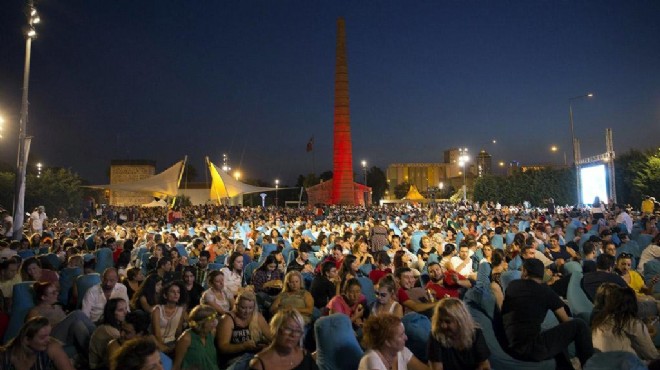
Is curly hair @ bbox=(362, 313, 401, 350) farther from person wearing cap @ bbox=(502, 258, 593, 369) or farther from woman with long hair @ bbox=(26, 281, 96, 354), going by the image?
woman with long hair @ bbox=(26, 281, 96, 354)

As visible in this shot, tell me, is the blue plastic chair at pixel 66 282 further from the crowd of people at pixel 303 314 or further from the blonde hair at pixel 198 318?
the blonde hair at pixel 198 318

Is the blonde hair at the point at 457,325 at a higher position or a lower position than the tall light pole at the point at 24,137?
lower

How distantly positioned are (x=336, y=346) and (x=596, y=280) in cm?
380

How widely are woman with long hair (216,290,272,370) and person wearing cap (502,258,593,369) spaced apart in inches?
93.9

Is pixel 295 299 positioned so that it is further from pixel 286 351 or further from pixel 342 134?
pixel 342 134

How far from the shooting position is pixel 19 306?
5.76 metres

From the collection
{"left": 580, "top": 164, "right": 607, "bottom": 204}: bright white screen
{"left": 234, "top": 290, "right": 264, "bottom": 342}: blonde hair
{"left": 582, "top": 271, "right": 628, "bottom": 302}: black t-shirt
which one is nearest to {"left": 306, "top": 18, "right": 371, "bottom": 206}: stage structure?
{"left": 580, "top": 164, "right": 607, "bottom": 204}: bright white screen

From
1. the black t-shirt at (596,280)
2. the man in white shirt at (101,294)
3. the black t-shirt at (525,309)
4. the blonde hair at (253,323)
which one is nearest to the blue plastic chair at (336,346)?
the blonde hair at (253,323)

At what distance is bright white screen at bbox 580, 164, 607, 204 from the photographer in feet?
99.3

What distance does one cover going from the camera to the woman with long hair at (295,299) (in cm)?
607

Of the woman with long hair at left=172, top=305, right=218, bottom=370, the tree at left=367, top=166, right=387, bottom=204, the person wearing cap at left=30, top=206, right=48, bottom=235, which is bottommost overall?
the woman with long hair at left=172, top=305, right=218, bottom=370

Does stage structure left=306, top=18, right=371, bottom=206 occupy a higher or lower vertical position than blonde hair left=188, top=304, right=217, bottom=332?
higher

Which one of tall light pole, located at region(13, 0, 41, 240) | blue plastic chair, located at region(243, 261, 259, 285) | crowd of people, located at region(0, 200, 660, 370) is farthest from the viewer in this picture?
tall light pole, located at region(13, 0, 41, 240)

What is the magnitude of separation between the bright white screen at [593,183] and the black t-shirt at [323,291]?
27230 mm
